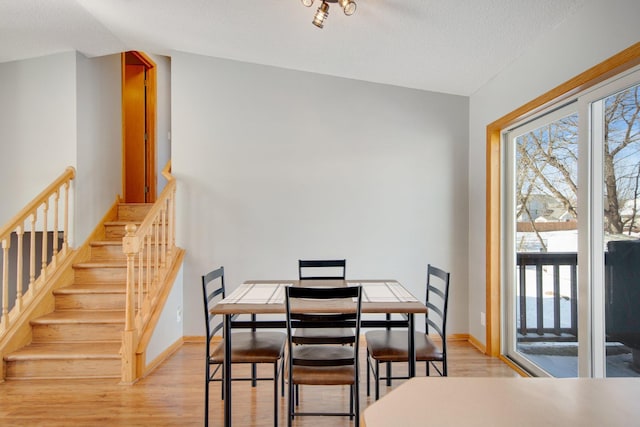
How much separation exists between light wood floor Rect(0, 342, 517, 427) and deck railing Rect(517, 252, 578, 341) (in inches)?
16.8

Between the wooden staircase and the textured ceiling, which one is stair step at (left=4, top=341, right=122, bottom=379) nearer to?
the wooden staircase

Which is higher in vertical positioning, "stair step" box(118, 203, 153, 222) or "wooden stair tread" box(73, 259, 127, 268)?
"stair step" box(118, 203, 153, 222)

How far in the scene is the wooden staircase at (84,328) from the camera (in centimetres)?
290

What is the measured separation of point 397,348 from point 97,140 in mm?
3609

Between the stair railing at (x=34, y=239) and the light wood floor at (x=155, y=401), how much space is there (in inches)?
25.9

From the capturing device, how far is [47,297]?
3299 millimetres

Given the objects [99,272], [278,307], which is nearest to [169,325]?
[99,272]

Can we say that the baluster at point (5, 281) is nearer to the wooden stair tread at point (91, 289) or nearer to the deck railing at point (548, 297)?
the wooden stair tread at point (91, 289)

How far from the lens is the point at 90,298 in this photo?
3.40m

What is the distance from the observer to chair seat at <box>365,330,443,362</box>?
87.0 inches

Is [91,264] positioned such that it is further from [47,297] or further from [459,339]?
[459,339]

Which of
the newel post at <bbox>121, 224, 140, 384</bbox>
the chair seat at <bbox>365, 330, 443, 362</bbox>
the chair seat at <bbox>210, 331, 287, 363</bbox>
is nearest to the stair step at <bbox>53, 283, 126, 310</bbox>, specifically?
the newel post at <bbox>121, 224, 140, 384</bbox>

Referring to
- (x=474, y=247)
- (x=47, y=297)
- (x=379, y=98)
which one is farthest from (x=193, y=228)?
(x=474, y=247)

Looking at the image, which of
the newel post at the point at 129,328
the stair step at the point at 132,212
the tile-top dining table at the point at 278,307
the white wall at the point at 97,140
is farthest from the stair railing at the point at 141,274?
the tile-top dining table at the point at 278,307
